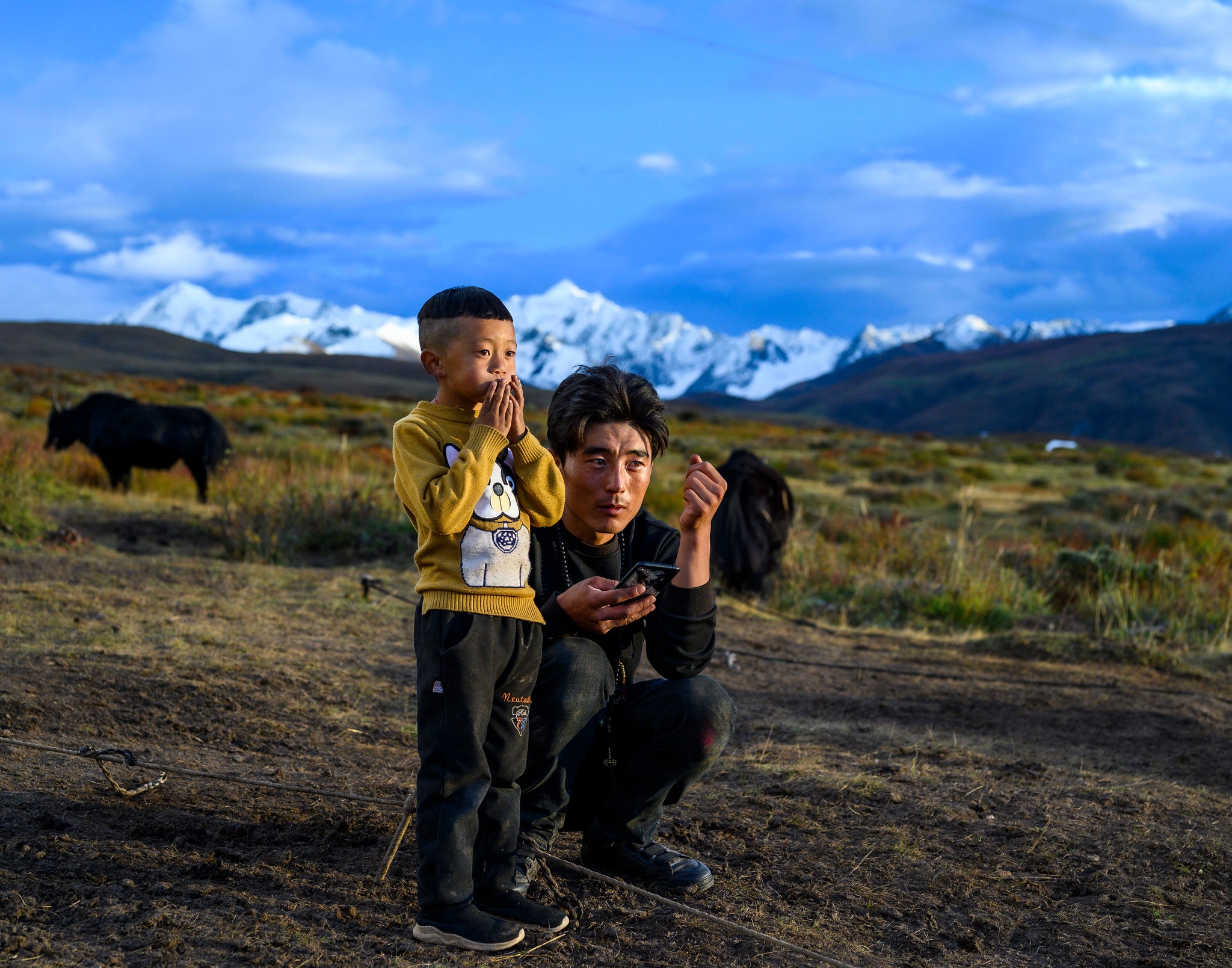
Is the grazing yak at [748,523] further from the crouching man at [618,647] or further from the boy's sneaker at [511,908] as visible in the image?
the boy's sneaker at [511,908]

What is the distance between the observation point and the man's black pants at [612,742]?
8.73 feet

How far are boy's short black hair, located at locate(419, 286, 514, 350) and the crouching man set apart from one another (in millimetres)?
429

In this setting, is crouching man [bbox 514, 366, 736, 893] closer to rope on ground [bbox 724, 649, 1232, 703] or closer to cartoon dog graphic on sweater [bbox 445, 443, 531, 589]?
cartoon dog graphic on sweater [bbox 445, 443, 531, 589]

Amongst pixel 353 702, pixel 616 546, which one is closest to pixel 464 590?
pixel 616 546

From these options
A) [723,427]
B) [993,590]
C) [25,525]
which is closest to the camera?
[25,525]

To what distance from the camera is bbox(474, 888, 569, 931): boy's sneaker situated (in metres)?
2.49

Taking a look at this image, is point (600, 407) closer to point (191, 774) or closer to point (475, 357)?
point (475, 357)

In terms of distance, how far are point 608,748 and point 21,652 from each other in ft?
10.4

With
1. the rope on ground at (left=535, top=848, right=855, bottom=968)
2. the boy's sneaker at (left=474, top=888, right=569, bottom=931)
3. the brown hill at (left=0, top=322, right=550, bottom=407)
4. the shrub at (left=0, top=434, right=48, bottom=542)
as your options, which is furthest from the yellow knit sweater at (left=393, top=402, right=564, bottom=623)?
the brown hill at (left=0, top=322, right=550, bottom=407)

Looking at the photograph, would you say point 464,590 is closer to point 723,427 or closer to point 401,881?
point 401,881

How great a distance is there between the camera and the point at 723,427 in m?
50.4

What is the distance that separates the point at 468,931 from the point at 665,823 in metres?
1.21

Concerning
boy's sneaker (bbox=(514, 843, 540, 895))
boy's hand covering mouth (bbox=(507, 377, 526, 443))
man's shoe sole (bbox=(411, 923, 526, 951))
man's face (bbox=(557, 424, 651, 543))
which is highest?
boy's hand covering mouth (bbox=(507, 377, 526, 443))

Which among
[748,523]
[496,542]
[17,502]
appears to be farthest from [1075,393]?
[496,542]
